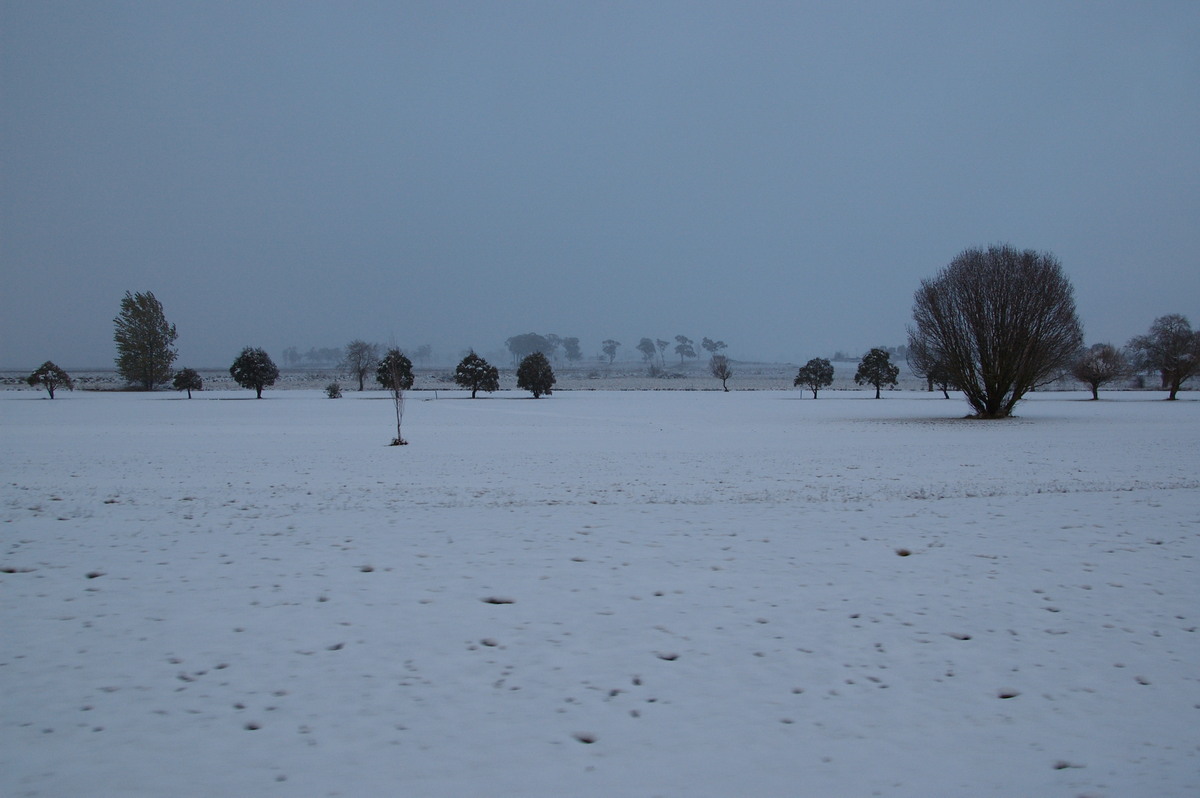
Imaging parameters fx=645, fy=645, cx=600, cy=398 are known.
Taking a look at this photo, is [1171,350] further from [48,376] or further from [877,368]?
[48,376]

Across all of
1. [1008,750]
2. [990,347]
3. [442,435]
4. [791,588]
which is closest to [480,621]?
[791,588]

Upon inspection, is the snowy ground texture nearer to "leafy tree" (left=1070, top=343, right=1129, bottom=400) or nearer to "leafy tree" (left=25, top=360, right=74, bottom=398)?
"leafy tree" (left=1070, top=343, right=1129, bottom=400)

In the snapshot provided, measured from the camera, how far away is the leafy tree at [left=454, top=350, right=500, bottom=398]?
2798 inches

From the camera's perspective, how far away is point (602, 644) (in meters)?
5.57

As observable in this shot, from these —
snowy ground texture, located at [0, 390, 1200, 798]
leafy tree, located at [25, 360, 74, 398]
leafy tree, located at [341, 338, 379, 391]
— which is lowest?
snowy ground texture, located at [0, 390, 1200, 798]

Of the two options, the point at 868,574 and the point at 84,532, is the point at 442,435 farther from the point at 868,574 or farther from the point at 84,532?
the point at 868,574

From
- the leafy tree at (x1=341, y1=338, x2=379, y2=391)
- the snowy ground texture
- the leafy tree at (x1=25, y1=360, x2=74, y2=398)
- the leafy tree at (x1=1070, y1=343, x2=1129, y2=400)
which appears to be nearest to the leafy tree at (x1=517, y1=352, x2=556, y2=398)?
the leafy tree at (x1=341, y1=338, x2=379, y2=391)

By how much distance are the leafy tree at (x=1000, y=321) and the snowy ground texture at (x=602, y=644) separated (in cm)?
2461

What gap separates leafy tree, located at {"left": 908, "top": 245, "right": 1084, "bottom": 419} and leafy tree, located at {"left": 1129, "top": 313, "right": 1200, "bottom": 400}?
1126 inches

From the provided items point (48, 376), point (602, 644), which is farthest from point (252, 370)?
point (602, 644)

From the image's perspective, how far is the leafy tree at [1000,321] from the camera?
33.2 meters

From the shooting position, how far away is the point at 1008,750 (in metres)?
4.24

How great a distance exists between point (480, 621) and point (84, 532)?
690 cm

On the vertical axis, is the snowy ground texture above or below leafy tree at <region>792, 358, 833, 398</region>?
below
